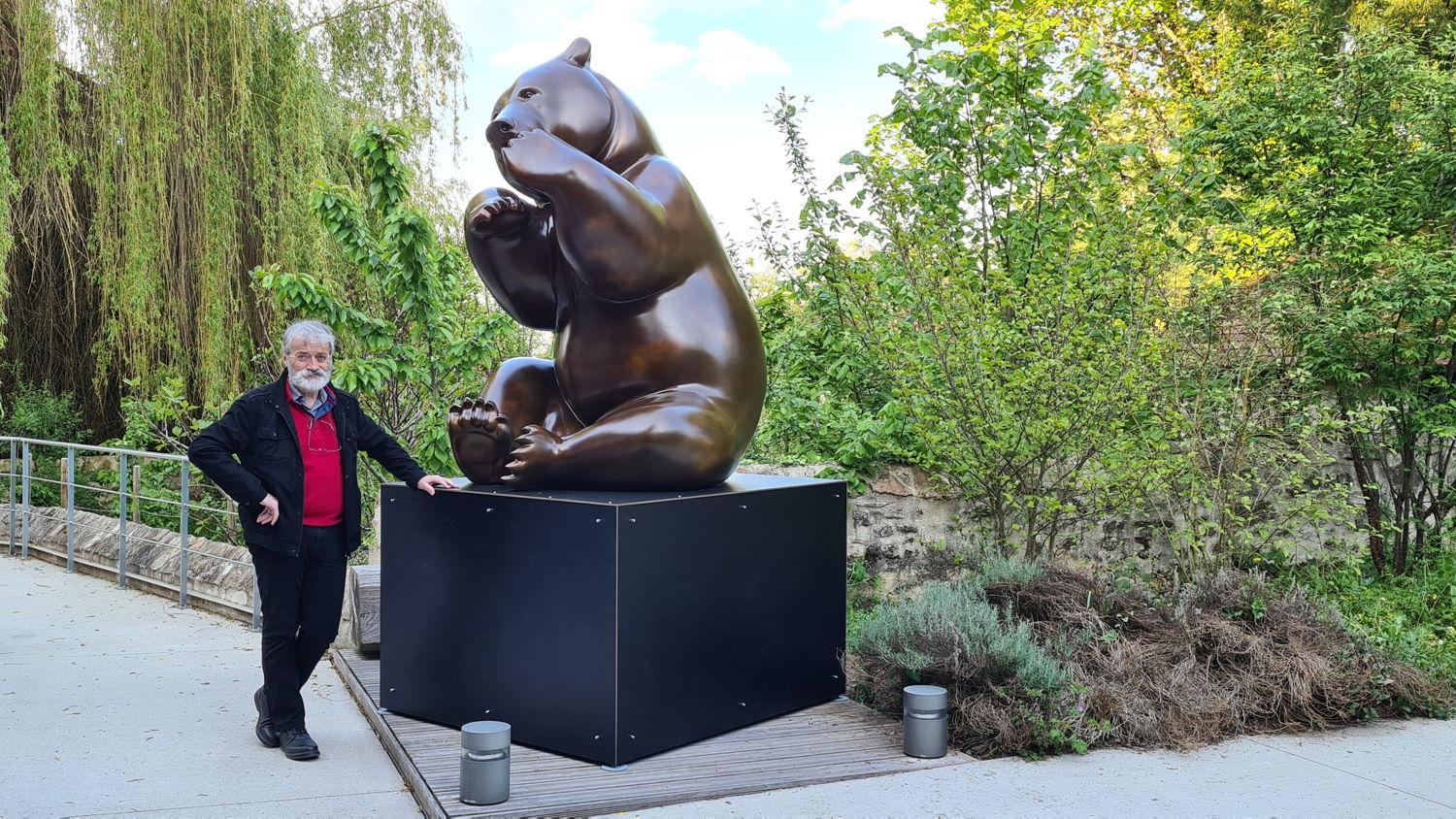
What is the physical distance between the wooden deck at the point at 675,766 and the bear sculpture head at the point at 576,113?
1.97 metres

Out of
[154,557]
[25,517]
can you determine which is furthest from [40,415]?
[154,557]

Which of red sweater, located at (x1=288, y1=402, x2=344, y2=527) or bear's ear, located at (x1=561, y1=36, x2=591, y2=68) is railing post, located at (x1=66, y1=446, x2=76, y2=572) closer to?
red sweater, located at (x1=288, y1=402, x2=344, y2=527)

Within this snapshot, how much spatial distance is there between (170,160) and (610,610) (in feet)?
24.9

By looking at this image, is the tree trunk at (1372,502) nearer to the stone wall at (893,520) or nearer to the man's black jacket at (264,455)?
the stone wall at (893,520)

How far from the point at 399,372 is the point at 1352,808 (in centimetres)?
508

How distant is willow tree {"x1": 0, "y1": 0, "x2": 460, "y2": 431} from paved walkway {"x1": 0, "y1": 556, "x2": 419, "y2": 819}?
3.28 meters

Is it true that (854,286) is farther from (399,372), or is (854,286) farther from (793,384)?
(399,372)

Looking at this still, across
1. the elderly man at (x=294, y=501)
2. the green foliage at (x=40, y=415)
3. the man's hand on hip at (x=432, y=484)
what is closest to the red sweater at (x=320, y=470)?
the elderly man at (x=294, y=501)

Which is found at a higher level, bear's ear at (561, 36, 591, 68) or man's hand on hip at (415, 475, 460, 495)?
bear's ear at (561, 36, 591, 68)

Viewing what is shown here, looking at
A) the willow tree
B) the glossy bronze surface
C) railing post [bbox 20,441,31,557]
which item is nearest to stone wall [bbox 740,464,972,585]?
the glossy bronze surface

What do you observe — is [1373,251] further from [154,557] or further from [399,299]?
[154,557]

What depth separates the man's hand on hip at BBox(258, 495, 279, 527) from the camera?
3.58 metres

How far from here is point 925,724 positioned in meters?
3.73

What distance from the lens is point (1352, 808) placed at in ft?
11.0
